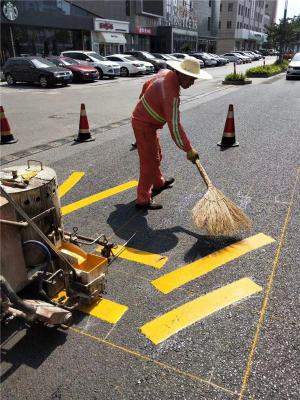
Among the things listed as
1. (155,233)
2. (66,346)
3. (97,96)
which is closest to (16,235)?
(66,346)

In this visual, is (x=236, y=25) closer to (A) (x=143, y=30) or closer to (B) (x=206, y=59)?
(A) (x=143, y=30)

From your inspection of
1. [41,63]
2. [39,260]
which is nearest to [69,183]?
[39,260]

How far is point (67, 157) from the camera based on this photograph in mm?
7051

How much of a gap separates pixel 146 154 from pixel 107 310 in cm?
222

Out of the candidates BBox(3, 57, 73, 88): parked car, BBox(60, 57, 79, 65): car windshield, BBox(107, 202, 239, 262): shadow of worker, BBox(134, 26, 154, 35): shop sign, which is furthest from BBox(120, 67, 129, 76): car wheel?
BBox(107, 202, 239, 262): shadow of worker

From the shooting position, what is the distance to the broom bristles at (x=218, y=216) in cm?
381

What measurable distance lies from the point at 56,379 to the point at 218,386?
103cm

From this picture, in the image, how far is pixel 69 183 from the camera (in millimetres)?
5691

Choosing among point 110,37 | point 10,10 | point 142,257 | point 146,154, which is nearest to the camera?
point 142,257

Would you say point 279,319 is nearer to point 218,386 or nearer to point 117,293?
point 218,386

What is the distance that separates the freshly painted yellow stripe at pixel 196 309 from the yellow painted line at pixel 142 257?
64 cm

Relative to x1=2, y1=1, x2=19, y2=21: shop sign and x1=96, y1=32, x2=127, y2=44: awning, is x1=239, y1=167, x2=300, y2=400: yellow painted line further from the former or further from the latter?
x1=96, y1=32, x2=127, y2=44: awning

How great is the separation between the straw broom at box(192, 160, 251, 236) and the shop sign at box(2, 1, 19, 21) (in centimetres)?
2845

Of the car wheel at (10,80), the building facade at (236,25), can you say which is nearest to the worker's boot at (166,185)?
the car wheel at (10,80)
